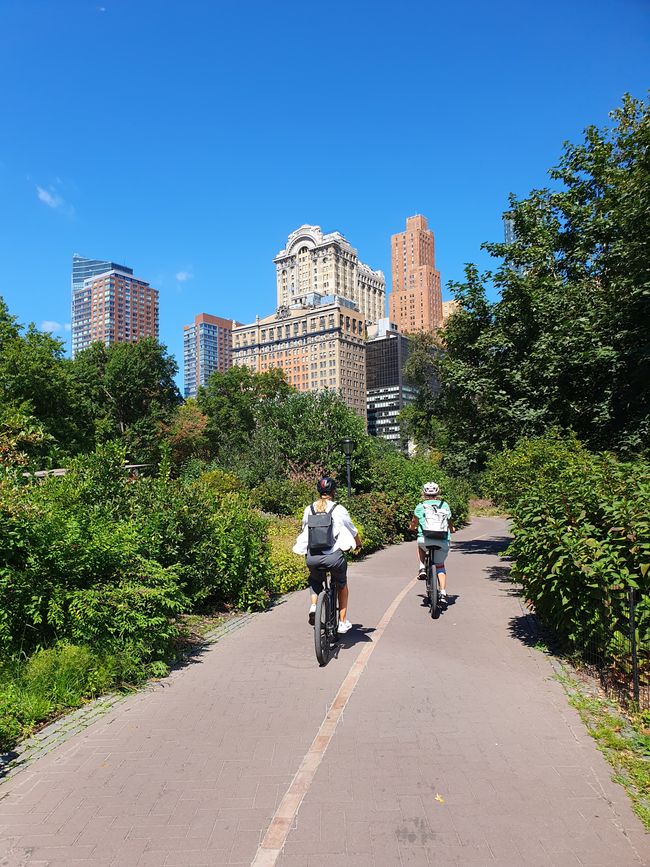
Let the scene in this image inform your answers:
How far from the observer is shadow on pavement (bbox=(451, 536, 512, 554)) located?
1948 centimetres

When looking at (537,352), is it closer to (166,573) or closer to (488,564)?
(488,564)

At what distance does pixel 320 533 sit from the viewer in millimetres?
6492

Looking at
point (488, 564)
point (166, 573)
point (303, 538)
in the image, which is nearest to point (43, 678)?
point (166, 573)

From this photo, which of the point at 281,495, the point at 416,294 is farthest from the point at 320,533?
the point at 416,294

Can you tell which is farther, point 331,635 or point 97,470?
point 97,470

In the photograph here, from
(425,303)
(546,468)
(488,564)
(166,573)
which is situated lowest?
(488,564)

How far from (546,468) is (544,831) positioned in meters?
5.83

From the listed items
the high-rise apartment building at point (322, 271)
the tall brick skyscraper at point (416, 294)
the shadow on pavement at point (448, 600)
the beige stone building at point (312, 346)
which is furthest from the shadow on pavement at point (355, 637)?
the tall brick skyscraper at point (416, 294)

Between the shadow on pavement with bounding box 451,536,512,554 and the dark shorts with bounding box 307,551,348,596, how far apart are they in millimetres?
12585

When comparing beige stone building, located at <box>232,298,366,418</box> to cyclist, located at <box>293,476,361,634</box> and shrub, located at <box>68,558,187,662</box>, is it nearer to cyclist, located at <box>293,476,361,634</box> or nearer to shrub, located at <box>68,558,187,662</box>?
cyclist, located at <box>293,476,361,634</box>

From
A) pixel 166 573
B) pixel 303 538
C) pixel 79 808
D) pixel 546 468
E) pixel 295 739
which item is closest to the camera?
pixel 79 808

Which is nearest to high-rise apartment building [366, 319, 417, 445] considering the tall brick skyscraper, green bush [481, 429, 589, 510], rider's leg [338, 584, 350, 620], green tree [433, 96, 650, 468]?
the tall brick skyscraper

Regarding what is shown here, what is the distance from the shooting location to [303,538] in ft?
21.9

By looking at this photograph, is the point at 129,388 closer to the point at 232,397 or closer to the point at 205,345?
the point at 232,397
